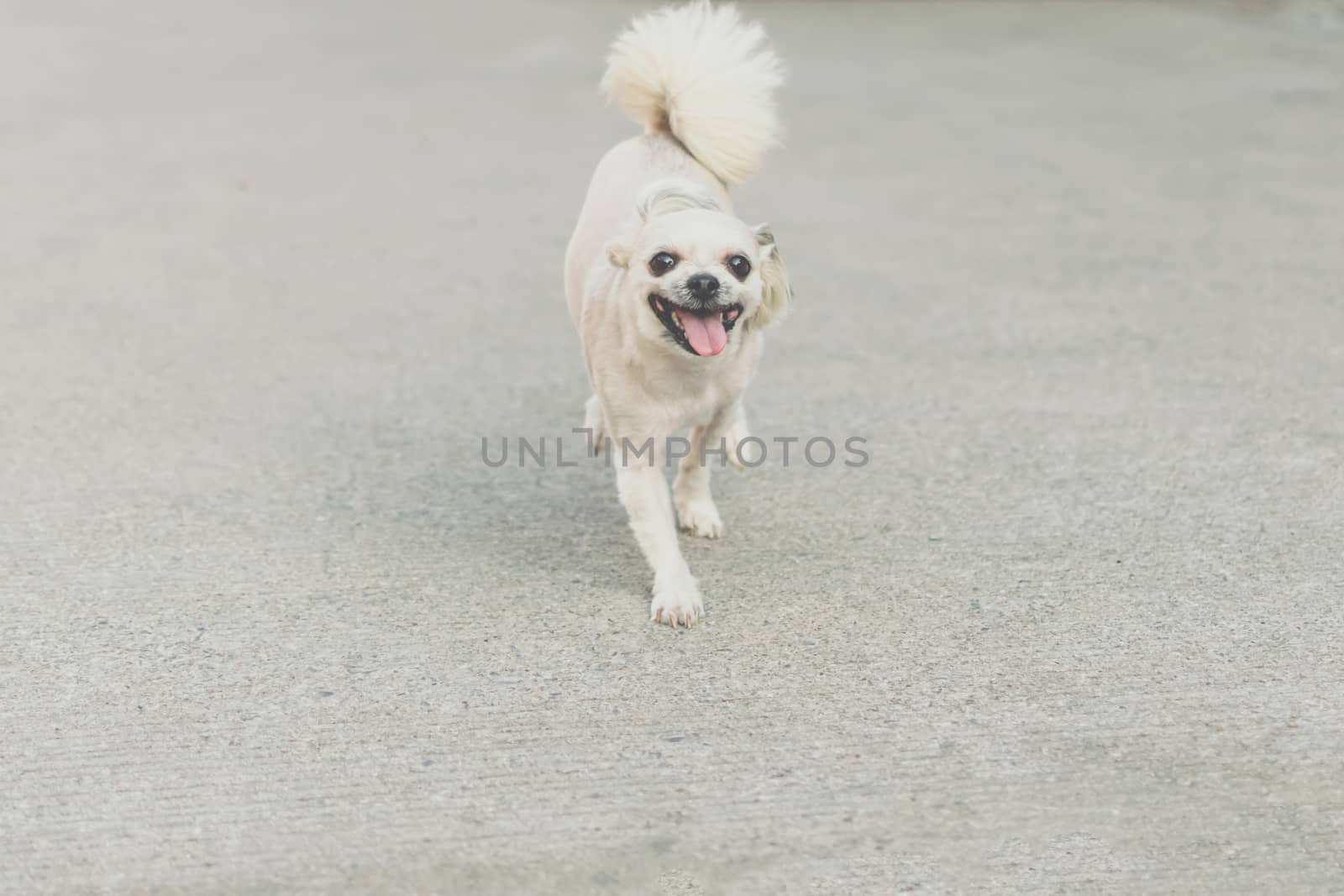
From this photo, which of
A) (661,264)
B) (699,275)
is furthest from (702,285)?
(661,264)

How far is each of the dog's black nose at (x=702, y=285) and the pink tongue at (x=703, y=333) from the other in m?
0.08

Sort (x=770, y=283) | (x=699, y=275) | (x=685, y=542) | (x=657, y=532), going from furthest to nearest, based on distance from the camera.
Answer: (x=685, y=542)
(x=657, y=532)
(x=770, y=283)
(x=699, y=275)

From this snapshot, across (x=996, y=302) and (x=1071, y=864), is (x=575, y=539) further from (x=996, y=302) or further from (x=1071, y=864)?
(x=996, y=302)

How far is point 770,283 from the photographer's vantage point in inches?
137

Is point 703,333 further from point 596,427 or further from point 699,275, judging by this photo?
point 596,427

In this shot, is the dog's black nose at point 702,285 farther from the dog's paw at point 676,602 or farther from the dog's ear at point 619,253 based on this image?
the dog's paw at point 676,602

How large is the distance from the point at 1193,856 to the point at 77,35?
38.2 ft

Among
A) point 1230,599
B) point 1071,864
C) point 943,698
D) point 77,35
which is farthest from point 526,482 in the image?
point 77,35

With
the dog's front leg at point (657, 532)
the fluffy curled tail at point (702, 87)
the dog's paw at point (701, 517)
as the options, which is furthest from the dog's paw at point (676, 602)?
the fluffy curled tail at point (702, 87)

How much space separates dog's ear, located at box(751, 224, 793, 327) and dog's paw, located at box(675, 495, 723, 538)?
→ 67cm

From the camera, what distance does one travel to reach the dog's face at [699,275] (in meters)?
3.30

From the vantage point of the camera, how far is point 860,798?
2.83 metres

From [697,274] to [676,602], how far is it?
770mm

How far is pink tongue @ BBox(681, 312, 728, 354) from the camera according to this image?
11.0 ft
